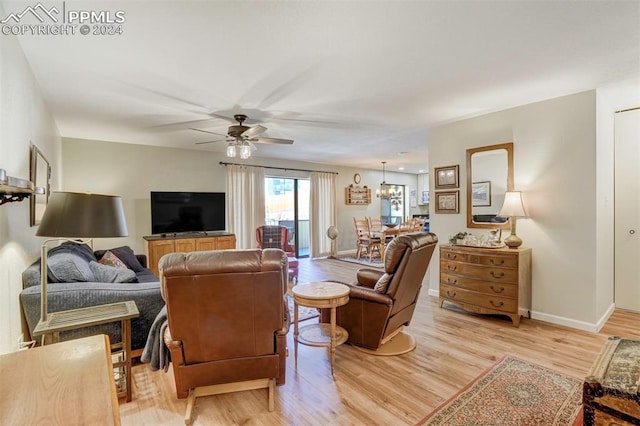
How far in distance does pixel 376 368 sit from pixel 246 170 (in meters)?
4.91

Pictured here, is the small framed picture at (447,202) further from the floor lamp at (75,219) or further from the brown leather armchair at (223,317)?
Result: the floor lamp at (75,219)

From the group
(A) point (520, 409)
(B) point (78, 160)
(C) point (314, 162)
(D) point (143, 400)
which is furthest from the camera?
(C) point (314, 162)

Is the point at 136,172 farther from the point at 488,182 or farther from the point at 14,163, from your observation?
the point at 488,182

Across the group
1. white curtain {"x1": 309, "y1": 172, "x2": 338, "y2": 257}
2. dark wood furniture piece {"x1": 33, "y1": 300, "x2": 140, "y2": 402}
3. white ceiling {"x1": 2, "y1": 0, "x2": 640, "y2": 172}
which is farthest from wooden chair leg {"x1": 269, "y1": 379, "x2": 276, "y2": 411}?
white curtain {"x1": 309, "y1": 172, "x2": 338, "y2": 257}

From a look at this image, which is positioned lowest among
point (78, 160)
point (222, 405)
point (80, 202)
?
point (222, 405)

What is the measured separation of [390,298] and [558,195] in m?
2.35

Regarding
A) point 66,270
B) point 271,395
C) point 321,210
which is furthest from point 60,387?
point 321,210

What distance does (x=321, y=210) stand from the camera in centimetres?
777

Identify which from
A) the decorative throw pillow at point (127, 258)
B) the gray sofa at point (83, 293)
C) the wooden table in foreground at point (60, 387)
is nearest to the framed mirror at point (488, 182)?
the gray sofa at point (83, 293)

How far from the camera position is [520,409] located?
6.49 feet

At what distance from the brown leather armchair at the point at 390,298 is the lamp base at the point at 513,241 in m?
1.17

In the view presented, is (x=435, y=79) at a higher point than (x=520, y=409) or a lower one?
A: higher

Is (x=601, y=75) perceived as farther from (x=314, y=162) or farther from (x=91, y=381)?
(x=314, y=162)

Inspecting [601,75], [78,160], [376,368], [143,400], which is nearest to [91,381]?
[143,400]
